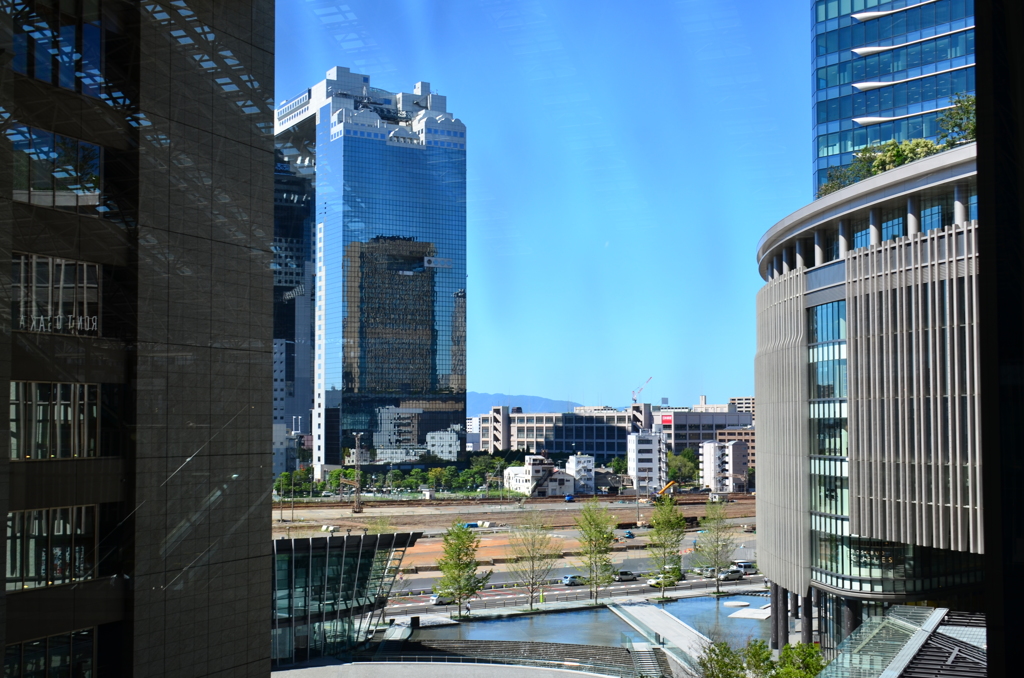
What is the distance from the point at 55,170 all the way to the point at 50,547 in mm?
853

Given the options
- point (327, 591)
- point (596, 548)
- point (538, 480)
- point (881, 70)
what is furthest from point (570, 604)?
point (538, 480)

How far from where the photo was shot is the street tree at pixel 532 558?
12570mm

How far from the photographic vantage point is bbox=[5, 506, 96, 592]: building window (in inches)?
71.1

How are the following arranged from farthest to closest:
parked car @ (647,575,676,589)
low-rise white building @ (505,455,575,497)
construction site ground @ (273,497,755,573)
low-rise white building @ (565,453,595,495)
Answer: low-rise white building @ (565,453,595,495) < low-rise white building @ (505,455,575,497) < construction site ground @ (273,497,755,573) < parked car @ (647,575,676,589)

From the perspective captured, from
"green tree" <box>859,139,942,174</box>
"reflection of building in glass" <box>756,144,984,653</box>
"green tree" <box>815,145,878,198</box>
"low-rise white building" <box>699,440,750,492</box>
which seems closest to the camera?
"reflection of building in glass" <box>756,144,984,653</box>

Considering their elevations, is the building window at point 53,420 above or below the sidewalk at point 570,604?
above

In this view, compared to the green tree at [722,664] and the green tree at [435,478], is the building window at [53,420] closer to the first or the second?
the green tree at [722,664]

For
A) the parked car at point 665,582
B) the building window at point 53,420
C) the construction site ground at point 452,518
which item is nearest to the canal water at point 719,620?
the parked car at point 665,582

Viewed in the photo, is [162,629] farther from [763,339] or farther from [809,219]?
[763,339]

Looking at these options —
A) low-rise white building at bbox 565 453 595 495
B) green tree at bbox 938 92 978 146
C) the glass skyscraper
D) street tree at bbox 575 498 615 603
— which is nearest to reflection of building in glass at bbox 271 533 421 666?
street tree at bbox 575 498 615 603

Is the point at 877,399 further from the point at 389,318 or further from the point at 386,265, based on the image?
the point at 386,265

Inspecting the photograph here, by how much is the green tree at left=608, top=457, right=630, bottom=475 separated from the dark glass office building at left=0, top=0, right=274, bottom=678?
28360 mm

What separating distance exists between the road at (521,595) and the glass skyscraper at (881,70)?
636 cm

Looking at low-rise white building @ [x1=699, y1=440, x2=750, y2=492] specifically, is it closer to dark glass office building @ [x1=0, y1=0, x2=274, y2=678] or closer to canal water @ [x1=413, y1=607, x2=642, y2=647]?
canal water @ [x1=413, y1=607, x2=642, y2=647]
